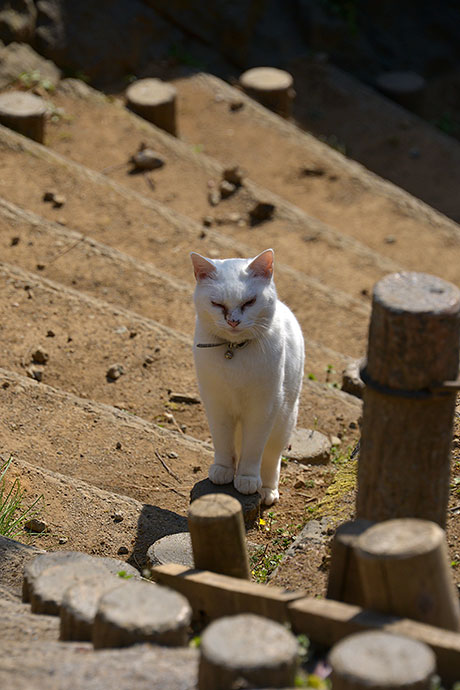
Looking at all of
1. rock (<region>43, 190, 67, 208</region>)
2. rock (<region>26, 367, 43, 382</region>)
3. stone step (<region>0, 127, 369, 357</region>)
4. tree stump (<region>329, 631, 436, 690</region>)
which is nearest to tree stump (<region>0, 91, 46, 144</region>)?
stone step (<region>0, 127, 369, 357</region>)

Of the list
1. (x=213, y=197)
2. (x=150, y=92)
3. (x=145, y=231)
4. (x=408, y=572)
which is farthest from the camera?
(x=150, y=92)

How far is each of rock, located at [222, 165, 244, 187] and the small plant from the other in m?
5.36

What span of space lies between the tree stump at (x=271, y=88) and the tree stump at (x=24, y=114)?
3.31 meters

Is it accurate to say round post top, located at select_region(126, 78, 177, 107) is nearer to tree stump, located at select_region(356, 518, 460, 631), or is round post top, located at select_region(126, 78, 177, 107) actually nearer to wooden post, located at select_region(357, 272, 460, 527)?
wooden post, located at select_region(357, 272, 460, 527)

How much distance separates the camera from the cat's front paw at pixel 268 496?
515cm

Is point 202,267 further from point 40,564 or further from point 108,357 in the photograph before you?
point 108,357

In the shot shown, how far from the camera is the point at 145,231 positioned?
8031 millimetres

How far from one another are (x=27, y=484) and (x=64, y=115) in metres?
6.37

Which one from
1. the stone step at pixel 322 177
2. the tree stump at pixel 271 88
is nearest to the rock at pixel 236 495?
the stone step at pixel 322 177

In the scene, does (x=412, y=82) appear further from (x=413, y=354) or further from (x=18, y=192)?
(x=413, y=354)

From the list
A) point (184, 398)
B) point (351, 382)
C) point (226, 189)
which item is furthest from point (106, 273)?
point (226, 189)

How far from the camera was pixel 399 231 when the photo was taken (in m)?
9.64

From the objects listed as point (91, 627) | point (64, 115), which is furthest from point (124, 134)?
point (91, 627)

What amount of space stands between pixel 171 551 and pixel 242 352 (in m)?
1.08
